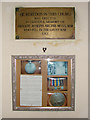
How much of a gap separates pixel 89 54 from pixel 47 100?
0.97 metres

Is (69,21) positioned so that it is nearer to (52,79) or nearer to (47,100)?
(52,79)

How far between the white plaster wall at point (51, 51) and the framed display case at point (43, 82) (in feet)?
0.23

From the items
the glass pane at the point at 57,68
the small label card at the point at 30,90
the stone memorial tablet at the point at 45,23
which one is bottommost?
the small label card at the point at 30,90

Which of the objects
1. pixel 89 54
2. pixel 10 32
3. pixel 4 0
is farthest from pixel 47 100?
pixel 4 0

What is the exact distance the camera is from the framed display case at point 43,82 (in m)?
2.23

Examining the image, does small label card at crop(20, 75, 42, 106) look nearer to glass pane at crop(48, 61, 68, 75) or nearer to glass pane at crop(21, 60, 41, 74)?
glass pane at crop(21, 60, 41, 74)

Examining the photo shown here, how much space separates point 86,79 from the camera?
2.24 meters

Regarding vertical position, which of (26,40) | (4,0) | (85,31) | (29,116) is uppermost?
(4,0)

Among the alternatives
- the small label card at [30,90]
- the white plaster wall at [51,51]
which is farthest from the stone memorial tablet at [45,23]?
the small label card at [30,90]

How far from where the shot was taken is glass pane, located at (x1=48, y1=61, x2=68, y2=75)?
2.25 m

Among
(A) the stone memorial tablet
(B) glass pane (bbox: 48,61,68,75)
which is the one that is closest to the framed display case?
(B) glass pane (bbox: 48,61,68,75)

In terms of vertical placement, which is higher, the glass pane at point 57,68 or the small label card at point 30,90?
the glass pane at point 57,68

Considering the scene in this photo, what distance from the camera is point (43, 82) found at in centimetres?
224

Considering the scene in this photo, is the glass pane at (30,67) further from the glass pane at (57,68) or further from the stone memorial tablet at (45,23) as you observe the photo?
the stone memorial tablet at (45,23)
